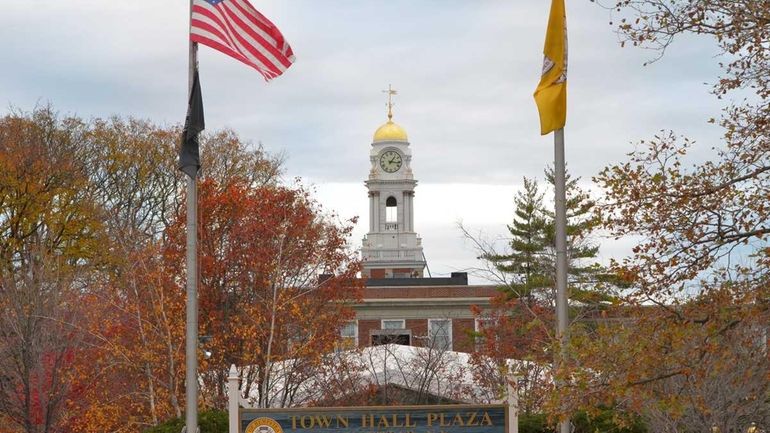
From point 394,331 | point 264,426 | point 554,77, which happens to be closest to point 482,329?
point 394,331

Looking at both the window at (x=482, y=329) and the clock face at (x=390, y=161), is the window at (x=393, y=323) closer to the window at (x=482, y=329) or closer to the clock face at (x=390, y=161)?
the window at (x=482, y=329)

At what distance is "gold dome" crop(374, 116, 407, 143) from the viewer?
369ft

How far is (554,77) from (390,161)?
90733mm

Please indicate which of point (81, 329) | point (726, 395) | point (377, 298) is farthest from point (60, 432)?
point (377, 298)

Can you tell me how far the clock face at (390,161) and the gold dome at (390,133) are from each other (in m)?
1.82

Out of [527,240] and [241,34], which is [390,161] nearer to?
[527,240]

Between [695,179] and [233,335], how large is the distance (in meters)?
20.6

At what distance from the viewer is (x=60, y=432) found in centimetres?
4069

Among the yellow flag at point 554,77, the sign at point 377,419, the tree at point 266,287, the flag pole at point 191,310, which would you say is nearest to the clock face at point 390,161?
the tree at point 266,287

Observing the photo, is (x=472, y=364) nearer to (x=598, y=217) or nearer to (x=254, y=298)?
(x=254, y=298)

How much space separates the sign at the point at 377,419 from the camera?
28578 millimetres

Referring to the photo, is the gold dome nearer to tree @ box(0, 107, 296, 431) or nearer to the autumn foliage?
tree @ box(0, 107, 296, 431)

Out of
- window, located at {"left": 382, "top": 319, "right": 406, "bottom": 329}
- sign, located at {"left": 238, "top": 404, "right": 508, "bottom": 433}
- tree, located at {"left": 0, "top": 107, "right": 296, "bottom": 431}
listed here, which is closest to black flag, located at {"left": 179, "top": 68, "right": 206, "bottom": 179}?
sign, located at {"left": 238, "top": 404, "right": 508, "bottom": 433}

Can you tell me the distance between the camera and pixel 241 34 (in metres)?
20.9
